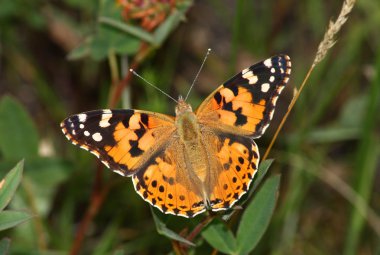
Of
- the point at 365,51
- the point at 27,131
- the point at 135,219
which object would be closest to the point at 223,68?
the point at 365,51

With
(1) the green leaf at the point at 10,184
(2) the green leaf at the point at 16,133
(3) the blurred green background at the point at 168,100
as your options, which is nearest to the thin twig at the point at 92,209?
(3) the blurred green background at the point at 168,100

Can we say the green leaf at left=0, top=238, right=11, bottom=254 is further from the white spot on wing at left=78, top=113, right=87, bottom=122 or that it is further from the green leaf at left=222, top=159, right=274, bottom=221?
the green leaf at left=222, top=159, right=274, bottom=221

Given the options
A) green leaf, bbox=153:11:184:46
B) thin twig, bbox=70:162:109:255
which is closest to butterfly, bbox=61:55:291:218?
green leaf, bbox=153:11:184:46

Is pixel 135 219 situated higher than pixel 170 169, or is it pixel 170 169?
pixel 170 169

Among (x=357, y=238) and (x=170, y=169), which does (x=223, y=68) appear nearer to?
(x=357, y=238)

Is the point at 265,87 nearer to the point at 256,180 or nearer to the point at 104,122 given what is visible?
the point at 256,180

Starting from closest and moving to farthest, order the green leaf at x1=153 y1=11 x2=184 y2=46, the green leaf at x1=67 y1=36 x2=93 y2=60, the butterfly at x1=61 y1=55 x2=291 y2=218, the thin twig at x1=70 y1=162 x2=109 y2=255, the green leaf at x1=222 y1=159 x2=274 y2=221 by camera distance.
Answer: the green leaf at x1=222 y1=159 x2=274 y2=221
the butterfly at x1=61 y1=55 x2=291 y2=218
the green leaf at x1=153 y1=11 x2=184 y2=46
the thin twig at x1=70 y1=162 x2=109 y2=255
the green leaf at x1=67 y1=36 x2=93 y2=60
